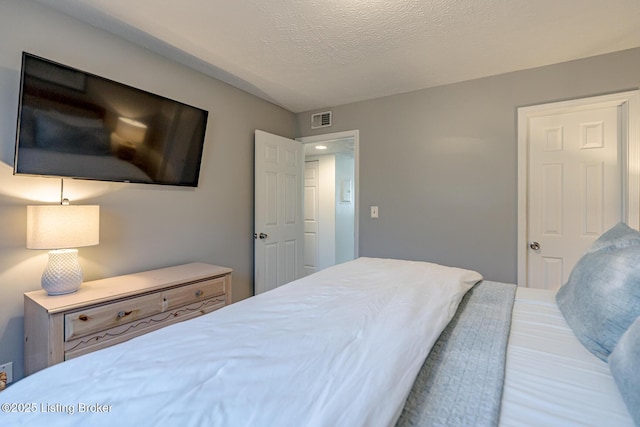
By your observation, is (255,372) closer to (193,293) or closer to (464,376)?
(464,376)

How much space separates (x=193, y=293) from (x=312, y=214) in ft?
9.99

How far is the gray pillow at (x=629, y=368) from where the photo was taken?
0.65m

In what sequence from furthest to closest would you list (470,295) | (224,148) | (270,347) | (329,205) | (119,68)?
1. (329,205)
2. (224,148)
3. (119,68)
4. (470,295)
5. (270,347)

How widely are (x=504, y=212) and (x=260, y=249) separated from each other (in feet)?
7.89

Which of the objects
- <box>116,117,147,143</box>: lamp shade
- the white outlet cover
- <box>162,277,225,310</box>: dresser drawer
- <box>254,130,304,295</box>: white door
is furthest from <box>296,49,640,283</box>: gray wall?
the white outlet cover

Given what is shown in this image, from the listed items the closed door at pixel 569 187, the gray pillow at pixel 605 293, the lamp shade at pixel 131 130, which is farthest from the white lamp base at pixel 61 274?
the closed door at pixel 569 187

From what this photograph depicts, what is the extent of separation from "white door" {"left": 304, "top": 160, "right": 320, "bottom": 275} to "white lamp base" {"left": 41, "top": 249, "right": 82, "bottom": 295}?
3493 millimetres

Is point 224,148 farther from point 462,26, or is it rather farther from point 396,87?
point 462,26

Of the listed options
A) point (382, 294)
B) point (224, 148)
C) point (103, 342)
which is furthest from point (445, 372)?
point (224, 148)

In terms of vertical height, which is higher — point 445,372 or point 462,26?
point 462,26

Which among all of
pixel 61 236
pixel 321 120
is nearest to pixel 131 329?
pixel 61 236

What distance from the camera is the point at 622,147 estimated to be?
2.22 m

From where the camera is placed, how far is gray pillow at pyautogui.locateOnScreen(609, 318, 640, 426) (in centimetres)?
65

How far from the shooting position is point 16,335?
1.62m
